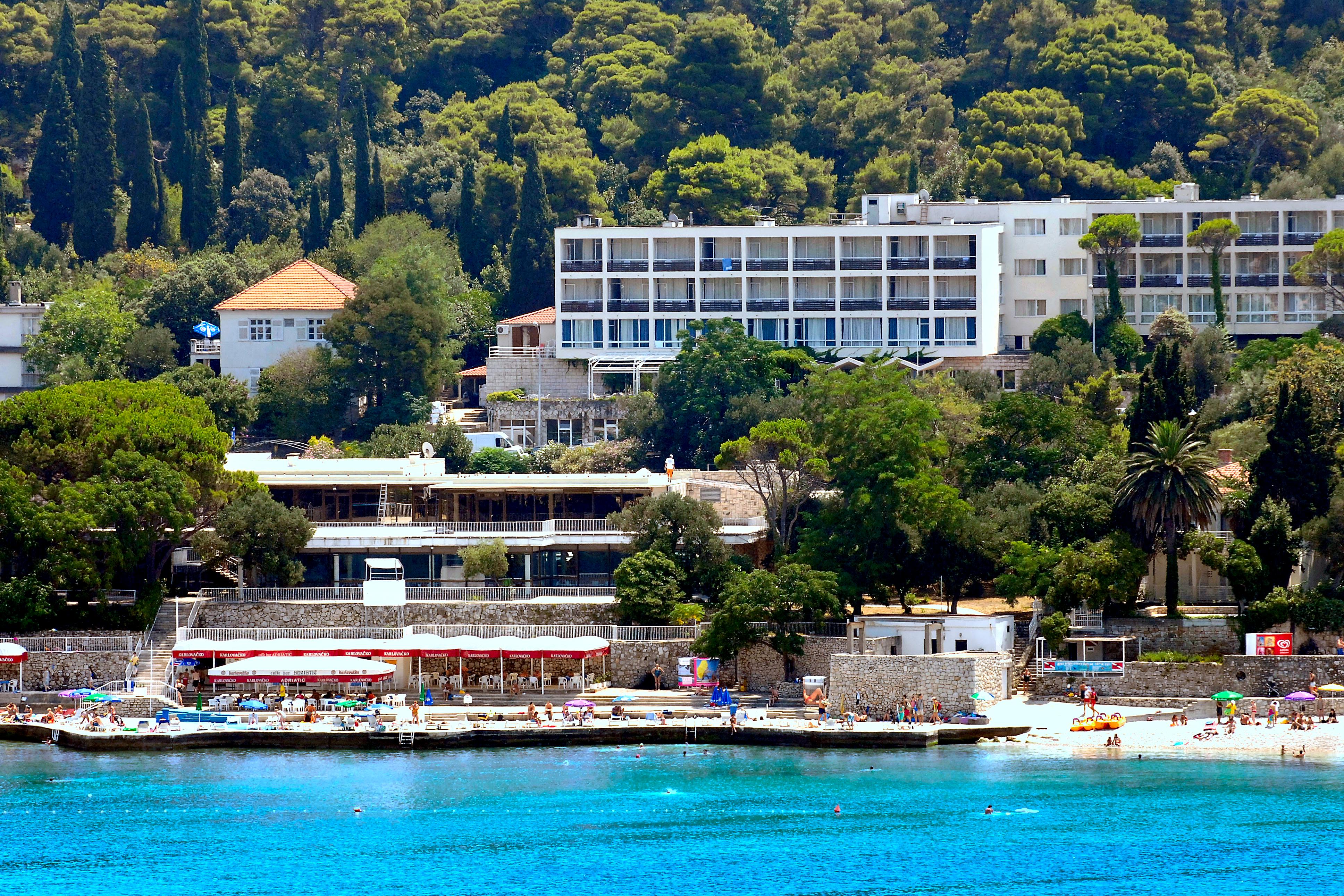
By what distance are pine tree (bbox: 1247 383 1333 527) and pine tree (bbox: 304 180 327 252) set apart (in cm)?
5514

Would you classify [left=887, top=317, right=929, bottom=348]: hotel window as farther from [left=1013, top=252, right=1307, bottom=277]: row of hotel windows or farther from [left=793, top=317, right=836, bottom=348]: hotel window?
[left=1013, top=252, right=1307, bottom=277]: row of hotel windows

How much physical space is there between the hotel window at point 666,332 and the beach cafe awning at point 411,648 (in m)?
31.9

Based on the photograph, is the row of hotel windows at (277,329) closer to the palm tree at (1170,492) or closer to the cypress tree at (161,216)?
the cypress tree at (161,216)

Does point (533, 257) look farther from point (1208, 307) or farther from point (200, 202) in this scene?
point (1208, 307)

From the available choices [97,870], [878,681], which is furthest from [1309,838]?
[97,870]

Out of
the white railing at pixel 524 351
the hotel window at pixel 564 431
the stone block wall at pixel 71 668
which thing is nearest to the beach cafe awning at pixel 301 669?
the stone block wall at pixel 71 668

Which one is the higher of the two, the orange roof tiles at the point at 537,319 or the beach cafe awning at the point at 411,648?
the orange roof tiles at the point at 537,319

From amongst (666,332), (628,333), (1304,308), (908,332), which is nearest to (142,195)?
(628,333)

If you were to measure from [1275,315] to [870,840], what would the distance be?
54281 mm

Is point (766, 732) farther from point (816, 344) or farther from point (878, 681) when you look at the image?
point (816, 344)

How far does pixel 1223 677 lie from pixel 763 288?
38.9 m

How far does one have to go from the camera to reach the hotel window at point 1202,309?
109562 mm

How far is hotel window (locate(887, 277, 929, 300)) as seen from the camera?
349 ft

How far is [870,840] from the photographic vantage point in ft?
202
